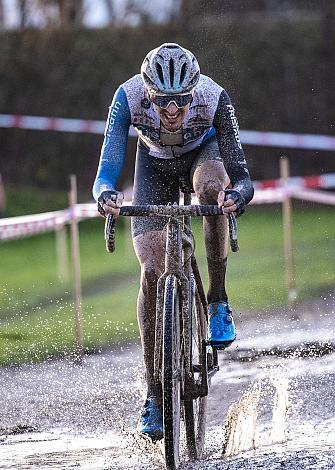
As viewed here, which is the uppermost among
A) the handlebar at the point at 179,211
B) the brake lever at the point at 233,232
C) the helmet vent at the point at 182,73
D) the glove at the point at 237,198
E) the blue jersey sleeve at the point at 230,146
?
the helmet vent at the point at 182,73

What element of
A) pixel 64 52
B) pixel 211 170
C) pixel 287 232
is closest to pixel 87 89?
pixel 64 52

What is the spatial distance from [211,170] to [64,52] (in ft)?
60.8

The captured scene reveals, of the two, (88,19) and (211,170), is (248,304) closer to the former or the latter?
(211,170)

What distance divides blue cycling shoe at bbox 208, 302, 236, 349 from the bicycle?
0.33 ft

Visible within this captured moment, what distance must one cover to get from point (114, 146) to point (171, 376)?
122 cm

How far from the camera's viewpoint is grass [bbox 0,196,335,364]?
11383 mm

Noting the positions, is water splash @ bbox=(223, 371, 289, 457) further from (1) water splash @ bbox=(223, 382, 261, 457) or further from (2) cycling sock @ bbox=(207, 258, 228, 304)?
(2) cycling sock @ bbox=(207, 258, 228, 304)

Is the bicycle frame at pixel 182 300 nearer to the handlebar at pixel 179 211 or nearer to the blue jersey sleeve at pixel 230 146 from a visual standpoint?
the handlebar at pixel 179 211

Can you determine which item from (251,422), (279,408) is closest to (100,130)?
(279,408)

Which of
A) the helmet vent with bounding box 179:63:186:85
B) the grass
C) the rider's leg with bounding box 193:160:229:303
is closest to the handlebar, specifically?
the rider's leg with bounding box 193:160:229:303

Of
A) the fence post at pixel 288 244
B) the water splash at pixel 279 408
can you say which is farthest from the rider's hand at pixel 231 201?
the fence post at pixel 288 244

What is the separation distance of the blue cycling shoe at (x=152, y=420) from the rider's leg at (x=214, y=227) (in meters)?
0.83

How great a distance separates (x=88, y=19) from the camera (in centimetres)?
2520

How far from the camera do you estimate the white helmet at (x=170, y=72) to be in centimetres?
602
